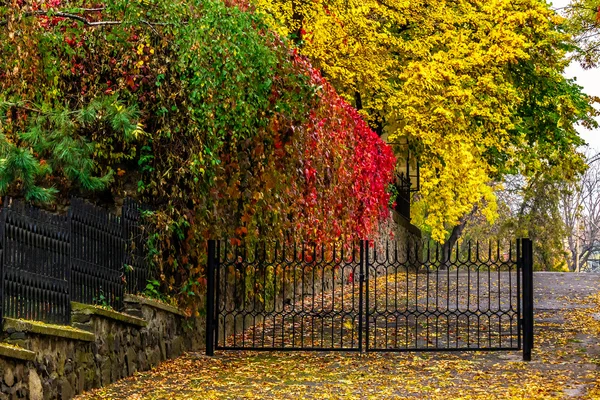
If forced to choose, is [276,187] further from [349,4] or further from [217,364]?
[349,4]

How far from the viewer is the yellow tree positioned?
21.4m

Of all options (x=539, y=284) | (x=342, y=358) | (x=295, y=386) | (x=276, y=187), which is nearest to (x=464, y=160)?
(x=539, y=284)

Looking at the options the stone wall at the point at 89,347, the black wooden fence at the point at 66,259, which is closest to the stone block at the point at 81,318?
the stone wall at the point at 89,347

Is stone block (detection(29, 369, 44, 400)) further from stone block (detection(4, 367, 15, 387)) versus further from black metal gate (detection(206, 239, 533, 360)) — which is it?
black metal gate (detection(206, 239, 533, 360))

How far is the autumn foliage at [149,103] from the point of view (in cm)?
1105

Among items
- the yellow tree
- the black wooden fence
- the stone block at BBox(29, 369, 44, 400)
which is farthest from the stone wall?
the yellow tree

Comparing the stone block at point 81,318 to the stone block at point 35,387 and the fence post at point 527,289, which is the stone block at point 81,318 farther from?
the fence post at point 527,289

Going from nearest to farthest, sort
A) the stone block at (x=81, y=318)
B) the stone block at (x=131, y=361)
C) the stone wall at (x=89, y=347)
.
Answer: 1. the stone wall at (x=89, y=347)
2. the stone block at (x=81, y=318)
3. the stone block at (x=131, y=361)

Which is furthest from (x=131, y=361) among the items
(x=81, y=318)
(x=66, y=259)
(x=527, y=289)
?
(x=527, y=289)

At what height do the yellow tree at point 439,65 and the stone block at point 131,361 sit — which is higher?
the yellow tree at point 439,65

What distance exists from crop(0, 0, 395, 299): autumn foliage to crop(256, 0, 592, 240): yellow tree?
5.98 m

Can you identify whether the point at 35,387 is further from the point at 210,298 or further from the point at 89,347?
the point at 210,298

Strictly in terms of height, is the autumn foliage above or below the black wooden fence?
above

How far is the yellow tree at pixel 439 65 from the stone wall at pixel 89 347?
787cm
